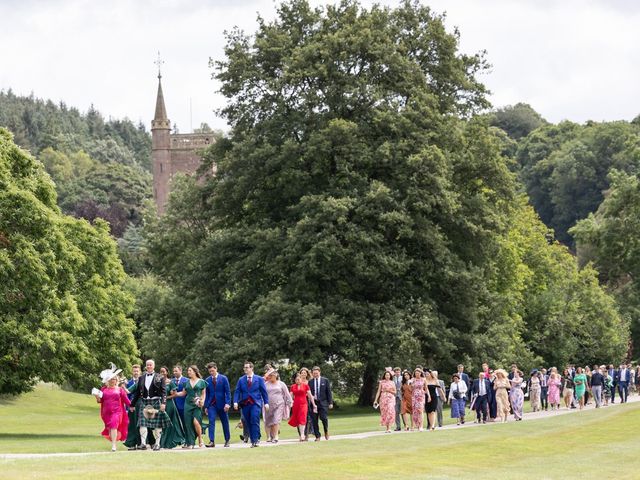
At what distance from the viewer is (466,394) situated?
43.7 metres

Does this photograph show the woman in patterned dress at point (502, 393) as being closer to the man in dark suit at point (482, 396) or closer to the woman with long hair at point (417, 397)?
the man in dark suit at point (482, 396)

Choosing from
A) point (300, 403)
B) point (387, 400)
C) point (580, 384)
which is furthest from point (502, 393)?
Result: point (300, 403)

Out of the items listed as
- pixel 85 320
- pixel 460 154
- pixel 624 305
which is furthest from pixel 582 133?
pixel 85 320

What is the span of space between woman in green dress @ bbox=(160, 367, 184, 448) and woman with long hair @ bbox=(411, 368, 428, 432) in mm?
10900

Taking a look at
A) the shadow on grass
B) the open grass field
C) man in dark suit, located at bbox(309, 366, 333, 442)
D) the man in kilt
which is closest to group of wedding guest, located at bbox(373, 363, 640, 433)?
the open grass field

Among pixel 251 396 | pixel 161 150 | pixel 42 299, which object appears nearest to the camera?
pixel 251 396

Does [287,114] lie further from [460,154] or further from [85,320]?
[85,320]

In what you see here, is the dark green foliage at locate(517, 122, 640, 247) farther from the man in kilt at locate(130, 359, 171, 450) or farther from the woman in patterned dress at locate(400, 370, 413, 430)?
the man in kilt at locate(130, 359, 171, 450)

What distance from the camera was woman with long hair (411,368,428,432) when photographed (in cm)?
3853

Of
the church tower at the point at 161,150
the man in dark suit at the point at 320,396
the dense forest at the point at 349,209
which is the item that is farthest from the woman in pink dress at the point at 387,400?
the church tower at the point at 161,150

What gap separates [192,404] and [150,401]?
1067mm

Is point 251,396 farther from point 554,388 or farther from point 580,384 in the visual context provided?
point 580,384

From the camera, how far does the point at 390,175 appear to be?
52938 millimetres

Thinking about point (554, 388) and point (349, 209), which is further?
point (554, 388)
